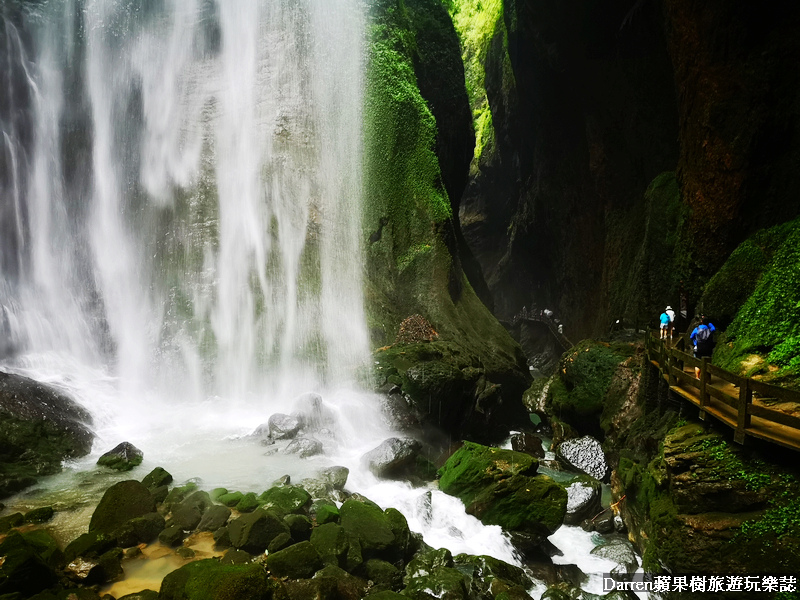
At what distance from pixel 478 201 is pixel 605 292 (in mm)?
21438

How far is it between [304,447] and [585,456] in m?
7.45

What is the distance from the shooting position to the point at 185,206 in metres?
20.5

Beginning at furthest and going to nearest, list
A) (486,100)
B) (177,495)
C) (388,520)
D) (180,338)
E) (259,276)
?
(486,100)
(259,276)
(180,338)
(177,495)
(388,520)

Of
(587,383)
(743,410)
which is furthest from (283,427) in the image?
(743,410)

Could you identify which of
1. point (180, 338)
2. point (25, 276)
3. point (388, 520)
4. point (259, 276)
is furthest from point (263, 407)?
point (25, 276)

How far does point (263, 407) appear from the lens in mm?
15531

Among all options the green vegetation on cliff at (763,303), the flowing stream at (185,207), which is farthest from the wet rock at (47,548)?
the green vegetation on cliff at (763,303)

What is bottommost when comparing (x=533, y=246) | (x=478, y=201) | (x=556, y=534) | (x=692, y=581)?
(x=556, y=534)

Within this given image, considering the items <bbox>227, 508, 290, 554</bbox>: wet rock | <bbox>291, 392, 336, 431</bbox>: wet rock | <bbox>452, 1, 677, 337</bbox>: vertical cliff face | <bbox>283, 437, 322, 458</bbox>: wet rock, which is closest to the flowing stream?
<bbox>291, 392, 336, 431</bbox>: wet rock

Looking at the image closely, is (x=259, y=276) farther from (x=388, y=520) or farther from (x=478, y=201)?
(x=478, y=201)

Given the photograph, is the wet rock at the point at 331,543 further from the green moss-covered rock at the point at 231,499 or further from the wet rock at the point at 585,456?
the wet rock at the point at 585,456

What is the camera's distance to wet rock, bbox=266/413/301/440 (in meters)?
12.7

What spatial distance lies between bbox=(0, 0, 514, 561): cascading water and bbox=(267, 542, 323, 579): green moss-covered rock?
6.95 metres

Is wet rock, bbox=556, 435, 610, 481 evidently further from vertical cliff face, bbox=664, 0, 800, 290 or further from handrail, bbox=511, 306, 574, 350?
handrail, bbox=511, 306, 574, 350
